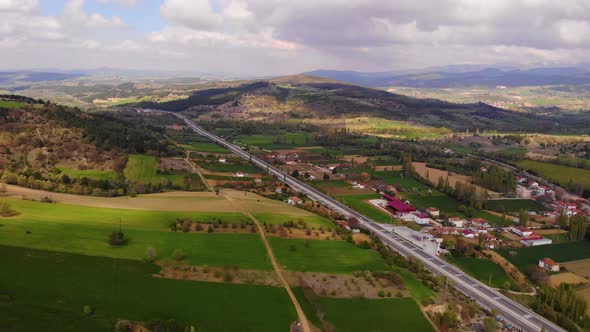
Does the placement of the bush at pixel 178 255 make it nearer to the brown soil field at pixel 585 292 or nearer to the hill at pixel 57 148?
the hill at pixel 57 148

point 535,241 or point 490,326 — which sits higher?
point 490,326

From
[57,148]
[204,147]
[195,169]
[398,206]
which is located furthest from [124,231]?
[204,147]

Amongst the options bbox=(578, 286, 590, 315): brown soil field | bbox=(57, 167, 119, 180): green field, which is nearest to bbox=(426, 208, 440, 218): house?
bbox=(578, 286, 590, 315): brown soil field

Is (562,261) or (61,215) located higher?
(61,215)

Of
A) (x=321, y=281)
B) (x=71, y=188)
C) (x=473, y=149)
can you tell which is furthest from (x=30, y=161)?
(x=473, y=149)

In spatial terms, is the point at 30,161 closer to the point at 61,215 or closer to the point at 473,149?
the point at 61,215

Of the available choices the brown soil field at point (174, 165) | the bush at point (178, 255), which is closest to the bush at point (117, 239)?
the bush at point (178, 255)

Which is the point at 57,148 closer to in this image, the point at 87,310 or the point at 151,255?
the point at 151,255

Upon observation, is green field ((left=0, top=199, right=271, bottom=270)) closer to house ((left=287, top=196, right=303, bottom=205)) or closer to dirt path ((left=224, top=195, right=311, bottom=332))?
dirt path ((left=224, top=195, right=311, bottom=332))
